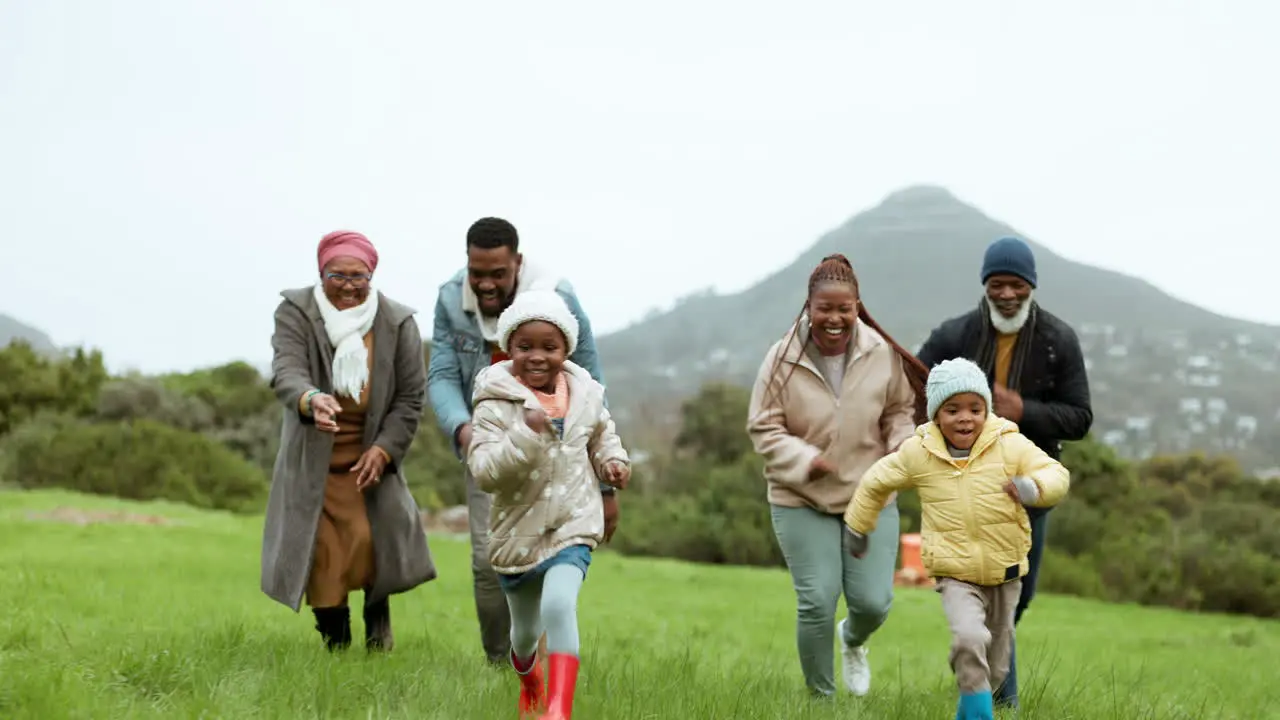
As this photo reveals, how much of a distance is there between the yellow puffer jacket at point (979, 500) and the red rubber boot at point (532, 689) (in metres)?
1.80

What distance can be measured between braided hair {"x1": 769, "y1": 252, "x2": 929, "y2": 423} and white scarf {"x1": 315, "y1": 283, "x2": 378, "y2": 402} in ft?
7.28

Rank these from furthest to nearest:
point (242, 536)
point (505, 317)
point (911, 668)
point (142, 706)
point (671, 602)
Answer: point (242, 536) < point (671, 602) < point (911, 668) < point (505, 317) < point (142, 706)

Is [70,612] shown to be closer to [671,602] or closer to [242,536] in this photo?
[671,602]

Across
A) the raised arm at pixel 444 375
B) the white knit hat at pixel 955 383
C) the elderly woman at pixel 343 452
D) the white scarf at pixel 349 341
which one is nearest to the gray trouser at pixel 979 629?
the white knit hat at pixel 955 383

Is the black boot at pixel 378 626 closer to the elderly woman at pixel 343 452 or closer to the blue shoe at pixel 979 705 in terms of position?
the elderly woman at pixel 343 452

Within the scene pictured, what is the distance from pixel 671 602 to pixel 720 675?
12303 mm

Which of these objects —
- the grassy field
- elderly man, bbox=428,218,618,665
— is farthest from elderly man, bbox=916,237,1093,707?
elderly man, bbox=428,218,618,665

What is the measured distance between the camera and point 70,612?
28.9 ft

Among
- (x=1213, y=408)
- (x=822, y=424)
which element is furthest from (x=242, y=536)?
(x=1213, y=408)

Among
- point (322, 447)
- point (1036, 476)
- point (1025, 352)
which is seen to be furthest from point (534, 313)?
point (1025, 352)

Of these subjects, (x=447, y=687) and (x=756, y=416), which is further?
(x=756, y=416)

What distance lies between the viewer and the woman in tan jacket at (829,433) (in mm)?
6438

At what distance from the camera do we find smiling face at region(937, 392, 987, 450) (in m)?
5.35

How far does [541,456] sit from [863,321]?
248cm
